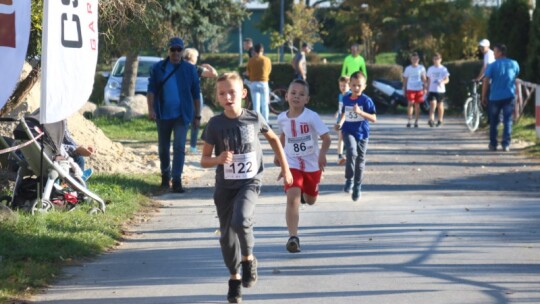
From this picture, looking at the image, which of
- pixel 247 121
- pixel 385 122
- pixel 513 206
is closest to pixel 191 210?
pixel 513 206

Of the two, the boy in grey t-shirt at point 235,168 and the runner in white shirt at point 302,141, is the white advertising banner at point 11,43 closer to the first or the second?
the boy in grey t-shirt at point 235,168

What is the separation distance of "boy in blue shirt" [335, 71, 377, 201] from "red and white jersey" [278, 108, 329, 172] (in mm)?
2879

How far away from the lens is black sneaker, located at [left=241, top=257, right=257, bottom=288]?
8.16m

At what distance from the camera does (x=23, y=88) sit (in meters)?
12.7

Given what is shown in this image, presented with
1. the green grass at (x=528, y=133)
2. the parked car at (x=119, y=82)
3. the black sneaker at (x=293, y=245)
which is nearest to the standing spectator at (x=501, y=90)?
the green grass at (x=528, y=133)

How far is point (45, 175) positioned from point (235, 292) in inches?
163

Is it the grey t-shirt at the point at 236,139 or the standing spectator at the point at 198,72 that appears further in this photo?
the standing spectator at the point at 198,72

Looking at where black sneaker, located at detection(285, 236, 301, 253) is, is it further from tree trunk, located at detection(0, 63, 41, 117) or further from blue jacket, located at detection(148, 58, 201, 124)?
Result: blue jacket, located at detection(148, 58, 201, 124)

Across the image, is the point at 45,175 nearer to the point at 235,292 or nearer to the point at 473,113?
the point at 235,292

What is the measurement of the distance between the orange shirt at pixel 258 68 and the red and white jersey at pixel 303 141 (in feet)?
43.5

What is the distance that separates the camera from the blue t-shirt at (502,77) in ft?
67.3

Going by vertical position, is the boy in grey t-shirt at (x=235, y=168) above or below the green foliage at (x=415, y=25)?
above

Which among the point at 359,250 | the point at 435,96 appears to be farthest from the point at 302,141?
the point at 435,96

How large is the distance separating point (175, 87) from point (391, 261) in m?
5.77
